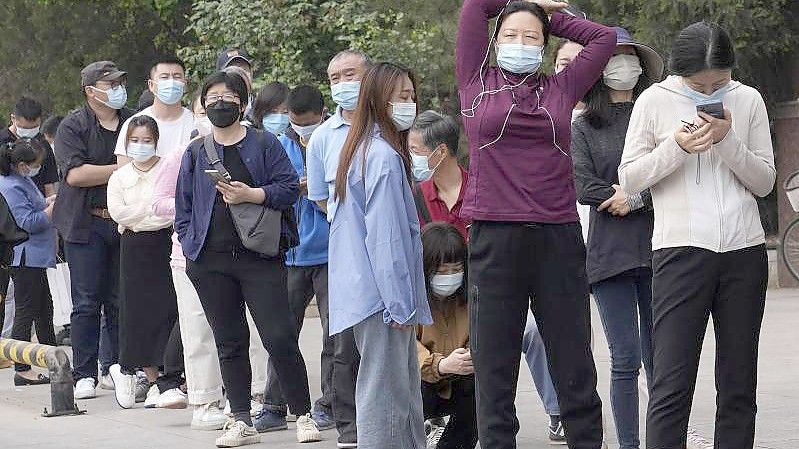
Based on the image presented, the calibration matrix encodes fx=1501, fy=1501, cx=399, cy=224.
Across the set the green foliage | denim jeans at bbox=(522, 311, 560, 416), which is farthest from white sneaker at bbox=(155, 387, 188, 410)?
the green foliage

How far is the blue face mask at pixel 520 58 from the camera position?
5895 mm

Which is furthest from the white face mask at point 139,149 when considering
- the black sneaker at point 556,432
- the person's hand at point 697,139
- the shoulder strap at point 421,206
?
the person's hand at point 697,139

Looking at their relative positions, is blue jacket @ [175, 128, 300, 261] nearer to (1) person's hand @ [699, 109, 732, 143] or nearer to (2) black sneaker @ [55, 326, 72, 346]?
(1) person's hand @ [699, 109, 732, 143]

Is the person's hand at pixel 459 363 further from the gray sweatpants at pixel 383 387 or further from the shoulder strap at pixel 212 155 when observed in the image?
the shoulder strap at pixel 212 155

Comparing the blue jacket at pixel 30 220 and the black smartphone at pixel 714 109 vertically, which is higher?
the black smartphone at pixel 714 109

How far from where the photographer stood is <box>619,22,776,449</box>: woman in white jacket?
567 cm

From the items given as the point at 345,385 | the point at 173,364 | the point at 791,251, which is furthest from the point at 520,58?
the point at 791,251

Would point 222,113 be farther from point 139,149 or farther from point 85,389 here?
point 85,389

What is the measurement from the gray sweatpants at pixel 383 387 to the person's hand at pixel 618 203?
105 cm

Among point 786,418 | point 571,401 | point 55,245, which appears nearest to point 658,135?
point 571,401

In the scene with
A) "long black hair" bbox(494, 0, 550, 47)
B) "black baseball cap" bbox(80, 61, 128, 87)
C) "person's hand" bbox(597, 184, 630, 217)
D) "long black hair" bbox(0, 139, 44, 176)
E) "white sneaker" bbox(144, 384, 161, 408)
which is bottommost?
"white sneaker" bbox(144, 384, 161, 408)

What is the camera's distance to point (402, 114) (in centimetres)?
643

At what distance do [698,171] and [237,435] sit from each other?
3.08 meters

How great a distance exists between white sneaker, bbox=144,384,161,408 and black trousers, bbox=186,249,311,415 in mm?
1570
